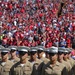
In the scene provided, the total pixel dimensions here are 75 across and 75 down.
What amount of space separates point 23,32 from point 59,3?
11208 millimetres

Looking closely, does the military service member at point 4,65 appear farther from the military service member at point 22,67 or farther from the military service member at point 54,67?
the military service member at point 54,67

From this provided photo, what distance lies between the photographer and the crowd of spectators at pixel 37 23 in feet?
59.8

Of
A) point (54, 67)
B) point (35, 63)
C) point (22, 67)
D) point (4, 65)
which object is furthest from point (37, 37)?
point (54, 67)

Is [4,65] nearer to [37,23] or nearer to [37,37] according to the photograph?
[37,37]

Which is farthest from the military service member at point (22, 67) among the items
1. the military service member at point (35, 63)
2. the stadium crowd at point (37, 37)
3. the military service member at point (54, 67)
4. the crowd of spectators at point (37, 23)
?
the crowd of spectators at point (37, 23)

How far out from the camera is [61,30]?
20797mm

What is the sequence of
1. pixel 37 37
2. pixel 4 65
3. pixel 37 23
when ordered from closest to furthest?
1. pixel 4 65
2. pixel 37 37
3. pixel 37 23

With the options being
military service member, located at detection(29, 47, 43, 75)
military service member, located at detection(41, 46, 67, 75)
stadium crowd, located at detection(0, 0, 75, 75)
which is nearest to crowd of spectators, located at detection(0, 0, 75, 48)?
stadium crowd, located at detection(0, 0, 75, 75)

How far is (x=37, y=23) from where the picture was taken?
23.7 meters

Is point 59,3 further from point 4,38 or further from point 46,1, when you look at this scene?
point 4,38

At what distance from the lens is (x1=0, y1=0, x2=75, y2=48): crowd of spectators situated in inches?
718

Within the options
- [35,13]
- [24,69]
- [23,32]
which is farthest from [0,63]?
[35,13]

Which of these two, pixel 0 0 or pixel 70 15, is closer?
pixel 70 15

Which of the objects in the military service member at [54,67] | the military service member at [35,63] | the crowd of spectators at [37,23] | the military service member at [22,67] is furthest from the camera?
the crowd of spectators at [37,23]
